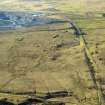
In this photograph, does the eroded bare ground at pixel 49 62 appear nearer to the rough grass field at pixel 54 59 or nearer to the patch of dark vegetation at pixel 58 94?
the rough grass field at pixel 54 59

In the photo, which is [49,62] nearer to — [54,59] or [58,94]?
[54,59]

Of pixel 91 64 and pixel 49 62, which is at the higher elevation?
pixel 49 62

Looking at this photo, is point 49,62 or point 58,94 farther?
point 49,62


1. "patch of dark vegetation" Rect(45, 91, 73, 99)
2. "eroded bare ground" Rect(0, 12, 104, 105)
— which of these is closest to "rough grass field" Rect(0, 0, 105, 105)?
"eroded bare ground" Rect(0, 12, 104, 105)

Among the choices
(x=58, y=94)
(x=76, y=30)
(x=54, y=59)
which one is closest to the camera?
(x=58, y=94)

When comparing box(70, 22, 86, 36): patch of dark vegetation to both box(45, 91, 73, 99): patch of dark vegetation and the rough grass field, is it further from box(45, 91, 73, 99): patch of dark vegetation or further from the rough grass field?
box(45, 91, 73, 99): patch of dark vegetation

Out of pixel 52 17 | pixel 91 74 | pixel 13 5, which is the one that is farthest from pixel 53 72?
pixel 13 5

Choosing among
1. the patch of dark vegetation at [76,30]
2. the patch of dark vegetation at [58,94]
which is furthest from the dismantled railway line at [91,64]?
the patch of dark vegetation at [58,94]

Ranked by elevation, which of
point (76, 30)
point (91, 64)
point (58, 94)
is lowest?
point (58, 94)

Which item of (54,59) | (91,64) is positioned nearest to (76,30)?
(54,59)
